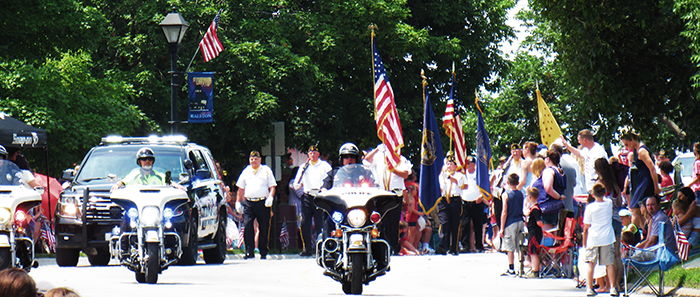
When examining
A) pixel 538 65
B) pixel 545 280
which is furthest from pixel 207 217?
pixel 538 65

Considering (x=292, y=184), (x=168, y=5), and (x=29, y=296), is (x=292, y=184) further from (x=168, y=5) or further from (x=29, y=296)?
(x=29, y=296)

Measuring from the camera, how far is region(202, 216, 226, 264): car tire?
17.8 metres

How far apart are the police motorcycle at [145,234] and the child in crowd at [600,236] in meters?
4.90

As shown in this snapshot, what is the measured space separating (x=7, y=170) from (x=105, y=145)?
189 inches

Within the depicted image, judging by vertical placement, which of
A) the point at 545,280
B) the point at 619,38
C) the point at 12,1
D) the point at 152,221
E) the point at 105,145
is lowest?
the point at 545,280

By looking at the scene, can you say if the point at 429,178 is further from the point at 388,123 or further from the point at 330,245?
the point at 330,245

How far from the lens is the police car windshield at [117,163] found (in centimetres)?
1645

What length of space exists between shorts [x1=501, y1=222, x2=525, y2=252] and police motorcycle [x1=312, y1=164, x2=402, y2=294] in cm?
402

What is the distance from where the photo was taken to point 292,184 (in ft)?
72.0

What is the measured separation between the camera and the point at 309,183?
19766mm

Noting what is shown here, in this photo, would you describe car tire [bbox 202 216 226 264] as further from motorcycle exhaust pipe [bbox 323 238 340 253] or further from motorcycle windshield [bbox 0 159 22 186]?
motorcycle exhaust pipe [bbox 323 238 340 253]

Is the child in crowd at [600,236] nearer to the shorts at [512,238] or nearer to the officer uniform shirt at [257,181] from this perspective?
the shorts at [512,238]

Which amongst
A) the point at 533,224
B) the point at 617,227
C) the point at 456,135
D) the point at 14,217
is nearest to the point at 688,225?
the point at 617,227

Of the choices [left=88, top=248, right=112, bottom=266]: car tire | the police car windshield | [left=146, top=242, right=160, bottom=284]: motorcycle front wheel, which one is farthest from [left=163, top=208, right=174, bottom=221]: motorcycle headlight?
[left=88, top=248, right=112, bottom=266]: car tire
